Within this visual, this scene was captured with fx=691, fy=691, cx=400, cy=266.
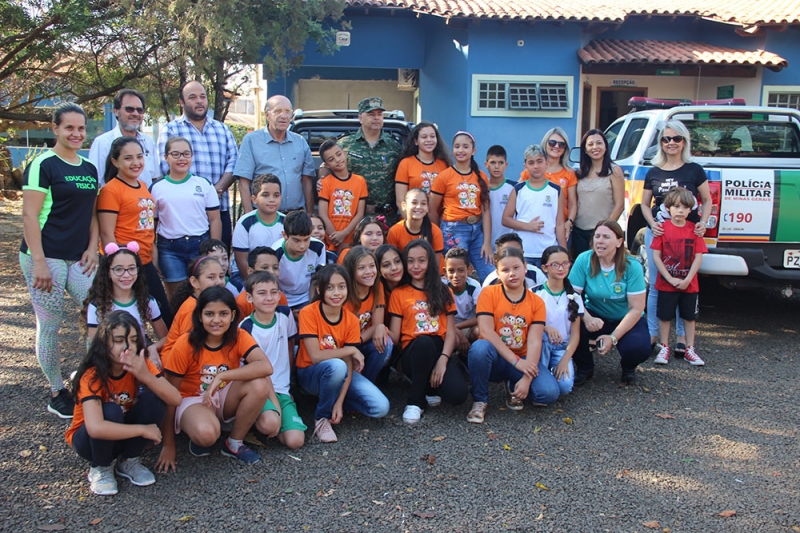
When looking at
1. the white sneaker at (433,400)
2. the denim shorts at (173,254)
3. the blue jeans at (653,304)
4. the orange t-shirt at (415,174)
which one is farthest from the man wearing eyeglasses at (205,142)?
the blue jeans at (653,304)

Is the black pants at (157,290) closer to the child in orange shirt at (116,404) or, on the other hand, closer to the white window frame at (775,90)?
the child in orange shirt at (116,404)

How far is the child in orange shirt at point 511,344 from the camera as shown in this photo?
4.56 meters

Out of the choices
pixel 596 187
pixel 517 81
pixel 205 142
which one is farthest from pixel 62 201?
pixel 517 81

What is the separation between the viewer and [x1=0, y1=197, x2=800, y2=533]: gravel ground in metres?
3.27

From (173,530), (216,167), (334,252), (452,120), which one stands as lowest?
(173,530)

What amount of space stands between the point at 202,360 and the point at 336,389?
0.84 m

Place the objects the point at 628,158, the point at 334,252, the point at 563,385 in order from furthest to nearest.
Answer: the point at 628,158 → the point at 334,252 → the point at 563,385

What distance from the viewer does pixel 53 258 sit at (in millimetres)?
4336

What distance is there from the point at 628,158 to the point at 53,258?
560 centimetres

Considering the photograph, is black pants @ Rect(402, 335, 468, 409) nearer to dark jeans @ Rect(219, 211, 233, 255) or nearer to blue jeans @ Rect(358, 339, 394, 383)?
blue jeans @ Rect(358, 339, 394, 383)

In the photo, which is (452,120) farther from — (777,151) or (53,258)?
(53,258)

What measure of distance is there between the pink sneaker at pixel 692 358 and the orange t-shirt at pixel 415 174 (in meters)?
2.53

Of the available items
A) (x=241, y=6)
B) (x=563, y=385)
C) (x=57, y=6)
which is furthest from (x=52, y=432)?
(x=241, y=6)

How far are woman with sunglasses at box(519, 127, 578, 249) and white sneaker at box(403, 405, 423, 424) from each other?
2.49m
